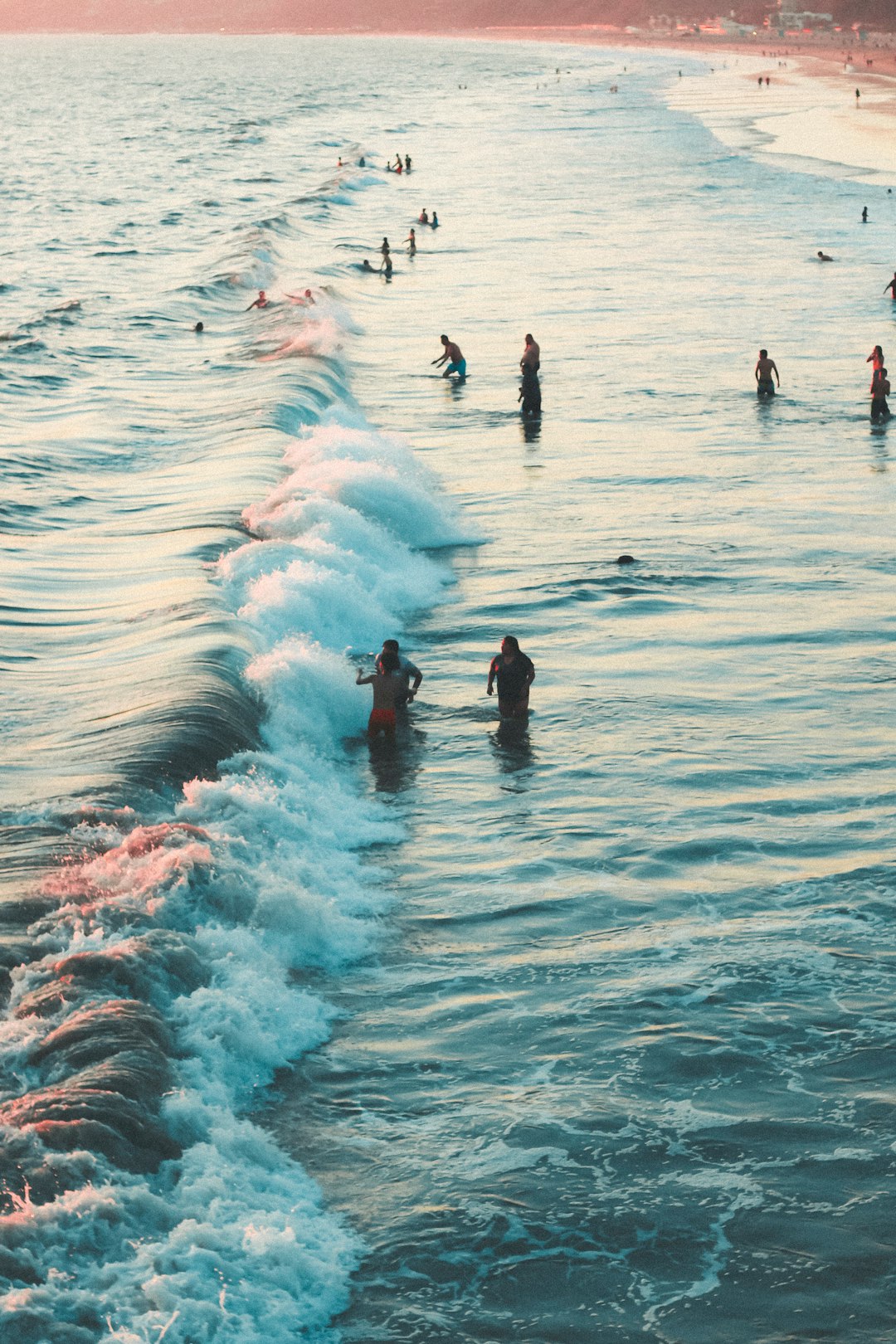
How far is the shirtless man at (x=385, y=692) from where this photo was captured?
54.1 feet

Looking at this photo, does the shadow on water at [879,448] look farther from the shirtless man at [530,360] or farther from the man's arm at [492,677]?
the man's arm at [492,677]

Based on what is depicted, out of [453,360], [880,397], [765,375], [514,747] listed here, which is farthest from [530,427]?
[514,747]

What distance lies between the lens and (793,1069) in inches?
418

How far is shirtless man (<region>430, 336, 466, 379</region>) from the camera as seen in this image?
3484 cm

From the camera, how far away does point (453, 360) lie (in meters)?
35.4

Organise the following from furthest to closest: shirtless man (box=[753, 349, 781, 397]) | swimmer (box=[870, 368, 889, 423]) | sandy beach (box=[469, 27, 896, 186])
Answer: sandy beach (box=[469, 27, 896, 186]) < shirtless man (box=[753, 349, 781, 397]) < swimmer (box=[870, 368, 889, 423])

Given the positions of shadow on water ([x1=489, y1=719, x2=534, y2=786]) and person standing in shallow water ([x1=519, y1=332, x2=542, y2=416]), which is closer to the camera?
shadow on water ([x1=489, y1=719, x2=534, y2=786])

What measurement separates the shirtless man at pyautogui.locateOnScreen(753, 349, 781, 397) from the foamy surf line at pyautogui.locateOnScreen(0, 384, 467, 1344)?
55.4 ft

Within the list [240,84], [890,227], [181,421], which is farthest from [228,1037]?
[240,84]

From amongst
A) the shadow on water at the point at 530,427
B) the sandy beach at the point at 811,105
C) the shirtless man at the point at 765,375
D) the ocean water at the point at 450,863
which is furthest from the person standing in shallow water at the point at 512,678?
the sandy beach at the point at 811,105

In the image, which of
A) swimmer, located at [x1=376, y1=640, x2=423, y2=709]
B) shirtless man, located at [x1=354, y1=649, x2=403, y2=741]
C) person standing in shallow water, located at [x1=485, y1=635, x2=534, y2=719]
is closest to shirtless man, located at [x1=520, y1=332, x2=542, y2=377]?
person standing in shallow water, located at [x1=485, y1=635, x2=534, y2=719]

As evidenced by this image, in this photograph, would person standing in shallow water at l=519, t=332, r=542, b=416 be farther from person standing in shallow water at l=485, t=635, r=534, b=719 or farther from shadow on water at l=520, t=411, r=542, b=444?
person standing in shallow water at l=485, t=635, r=534, b=719

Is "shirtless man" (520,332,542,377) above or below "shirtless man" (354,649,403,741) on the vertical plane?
above

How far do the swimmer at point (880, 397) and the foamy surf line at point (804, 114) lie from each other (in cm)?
4364
